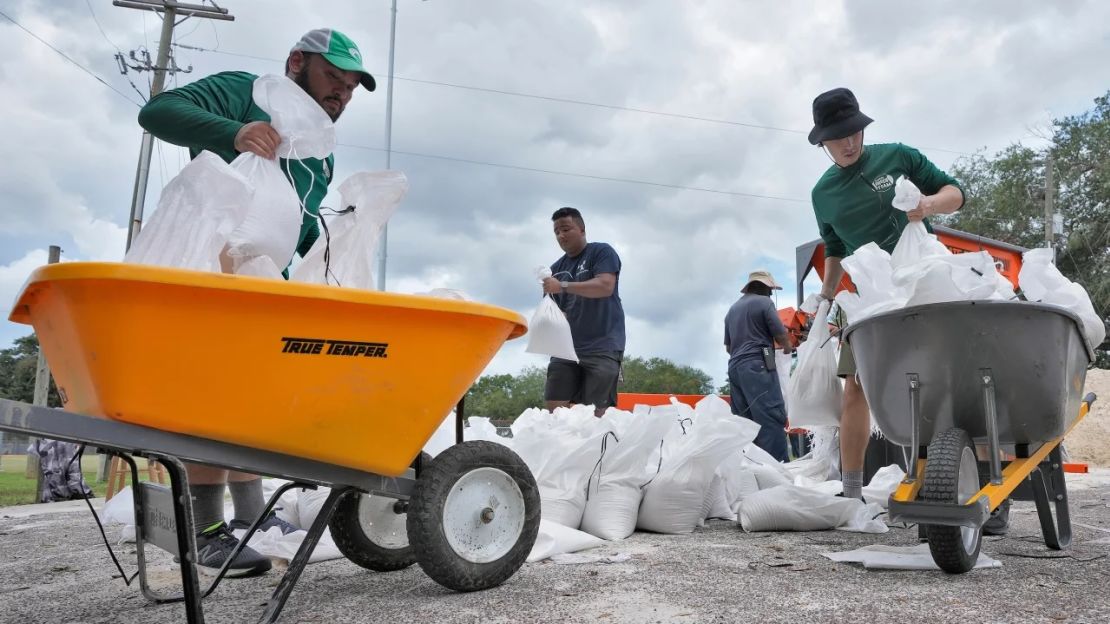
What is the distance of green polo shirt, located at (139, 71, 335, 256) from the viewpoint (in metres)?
2.02

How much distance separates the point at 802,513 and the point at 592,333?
64.0 inches

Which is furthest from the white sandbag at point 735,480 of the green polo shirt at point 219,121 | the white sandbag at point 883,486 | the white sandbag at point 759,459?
the green polo shirt at point 219,121

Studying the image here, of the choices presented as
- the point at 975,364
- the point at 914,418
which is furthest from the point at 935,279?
the point at 914,418

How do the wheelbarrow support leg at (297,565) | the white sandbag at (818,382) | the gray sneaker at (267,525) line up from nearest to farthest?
the wheelbarrow support leg at (297,565)
the gray sneaker at (267,525)
the white sandbag at (818,382)

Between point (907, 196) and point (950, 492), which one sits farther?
point (907, 196)

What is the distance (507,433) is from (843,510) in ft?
5.65

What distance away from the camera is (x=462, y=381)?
1.90 metres

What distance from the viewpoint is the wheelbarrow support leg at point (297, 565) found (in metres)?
1.63

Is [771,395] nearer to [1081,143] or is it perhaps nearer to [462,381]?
[462,381]

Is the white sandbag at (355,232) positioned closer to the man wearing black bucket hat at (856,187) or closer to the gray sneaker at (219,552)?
the gray sneaker at (219,552)

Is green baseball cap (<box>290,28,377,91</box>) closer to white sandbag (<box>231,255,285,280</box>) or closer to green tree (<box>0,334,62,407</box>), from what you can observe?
white sandbag (<box>231,255,285,280</box>)

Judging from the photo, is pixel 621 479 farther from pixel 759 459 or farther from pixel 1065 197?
pixel 1065 197

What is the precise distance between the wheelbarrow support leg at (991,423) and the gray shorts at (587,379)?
87.6 inches

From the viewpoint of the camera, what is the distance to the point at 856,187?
10.6ft
